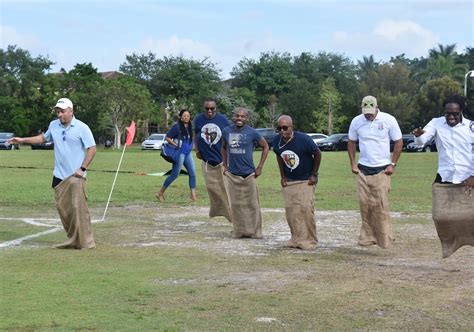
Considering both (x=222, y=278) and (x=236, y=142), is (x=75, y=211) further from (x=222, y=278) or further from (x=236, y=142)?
(x=222, y=278)

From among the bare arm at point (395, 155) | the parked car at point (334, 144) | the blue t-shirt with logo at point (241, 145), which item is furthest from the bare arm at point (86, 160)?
the parked car at point (334, 144)


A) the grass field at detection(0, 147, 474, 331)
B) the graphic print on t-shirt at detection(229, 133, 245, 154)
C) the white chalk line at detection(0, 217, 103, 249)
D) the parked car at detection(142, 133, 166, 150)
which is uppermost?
the graphic print on t-shirt at detection(229, 133, 245, 154)

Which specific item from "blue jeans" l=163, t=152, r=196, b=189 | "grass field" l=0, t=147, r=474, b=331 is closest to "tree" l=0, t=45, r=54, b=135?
"blue jeans" l=163, t=152, r=196, b=189

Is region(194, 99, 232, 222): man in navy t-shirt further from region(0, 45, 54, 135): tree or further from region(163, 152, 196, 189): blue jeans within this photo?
region(0, 45, 54, 135): tree

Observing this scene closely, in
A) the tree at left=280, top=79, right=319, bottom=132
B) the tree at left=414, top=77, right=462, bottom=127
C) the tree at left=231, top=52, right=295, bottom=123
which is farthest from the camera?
the tree at left=231, top=52, right=295, bottom=123

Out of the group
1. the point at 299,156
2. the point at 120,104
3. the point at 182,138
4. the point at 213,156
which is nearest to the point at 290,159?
the point at 299,156

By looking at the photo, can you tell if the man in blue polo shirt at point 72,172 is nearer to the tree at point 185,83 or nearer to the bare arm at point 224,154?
the bare arm at point 224,154

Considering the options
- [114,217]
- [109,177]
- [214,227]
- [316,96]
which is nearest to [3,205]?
[114,217]

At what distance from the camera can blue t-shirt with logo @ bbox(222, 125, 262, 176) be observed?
1109cm

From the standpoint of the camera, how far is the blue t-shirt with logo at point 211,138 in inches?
481

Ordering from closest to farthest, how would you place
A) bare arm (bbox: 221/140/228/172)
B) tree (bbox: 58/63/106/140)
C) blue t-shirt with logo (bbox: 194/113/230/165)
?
1. bare arm (bbox: 221/140/228/172)
2. blue t-shirt with logo (bbox: 194/113/230/165)
3. tree (bbox: 58/63/106/140)

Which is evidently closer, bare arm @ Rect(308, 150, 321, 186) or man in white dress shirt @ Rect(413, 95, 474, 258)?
man in white dress shirt @ Rect(413, 95, 474, 258)

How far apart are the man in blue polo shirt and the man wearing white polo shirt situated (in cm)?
336

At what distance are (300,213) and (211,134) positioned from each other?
2655 millimetres
